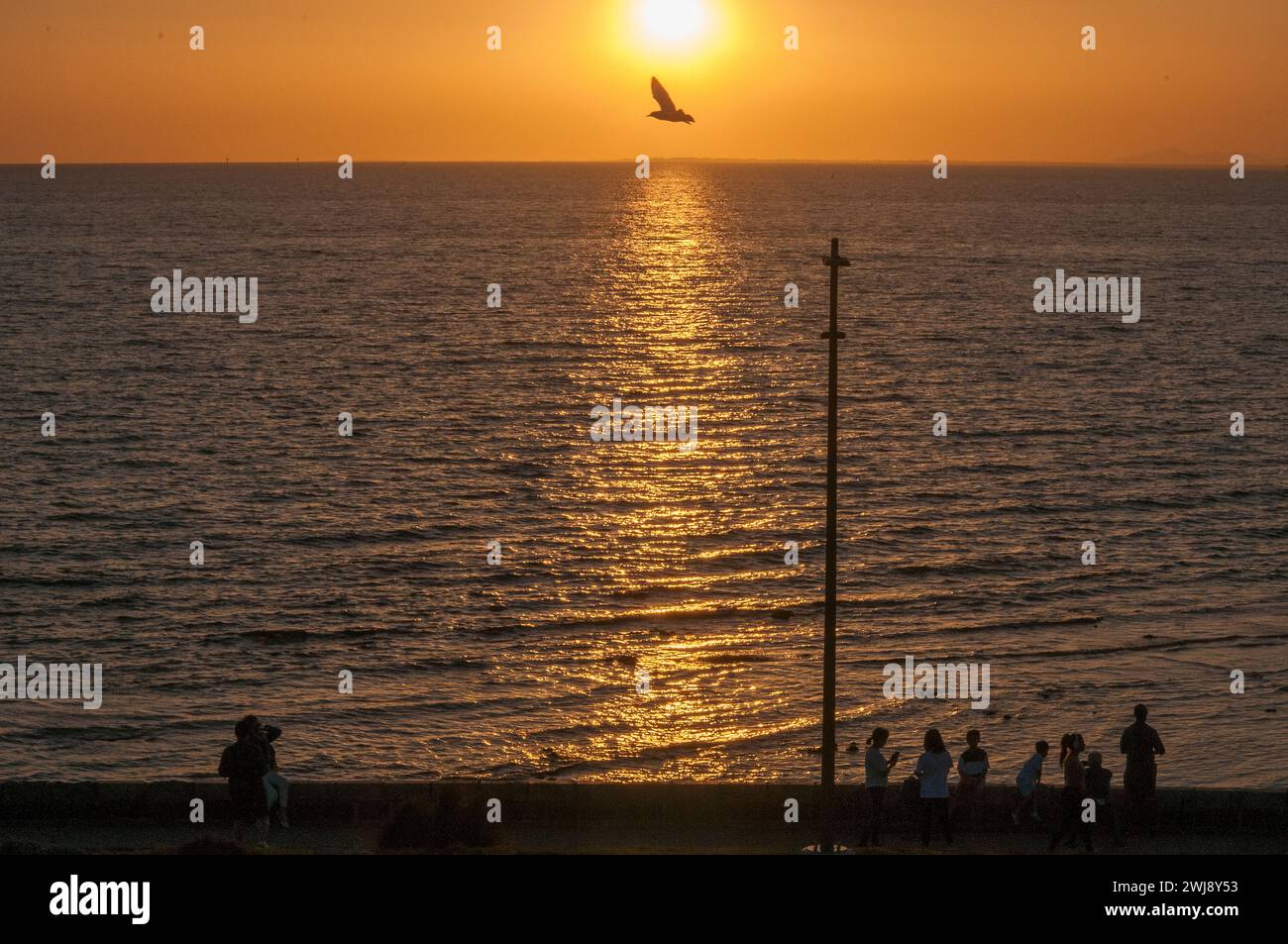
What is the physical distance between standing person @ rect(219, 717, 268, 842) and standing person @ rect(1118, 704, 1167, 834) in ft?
32.2

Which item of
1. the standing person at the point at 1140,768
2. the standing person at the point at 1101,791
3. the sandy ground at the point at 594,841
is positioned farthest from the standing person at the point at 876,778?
the standing person at the point at 1140,768

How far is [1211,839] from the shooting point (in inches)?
717

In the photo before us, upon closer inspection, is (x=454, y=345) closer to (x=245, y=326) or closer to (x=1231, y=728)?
(x=245, y=326)

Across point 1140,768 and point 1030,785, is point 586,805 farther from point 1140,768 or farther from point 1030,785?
point 1140,768

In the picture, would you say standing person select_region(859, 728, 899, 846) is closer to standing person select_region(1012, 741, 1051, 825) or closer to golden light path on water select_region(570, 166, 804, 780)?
standing person select_region(1012, 741, 1051, 825)

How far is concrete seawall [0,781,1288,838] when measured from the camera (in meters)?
18.4

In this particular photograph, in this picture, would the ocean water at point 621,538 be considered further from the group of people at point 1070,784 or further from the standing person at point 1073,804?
the standing person at point 1073,804

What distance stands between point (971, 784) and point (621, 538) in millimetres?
23526

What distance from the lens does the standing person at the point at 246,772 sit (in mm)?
17016

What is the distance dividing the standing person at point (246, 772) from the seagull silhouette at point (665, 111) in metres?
10.2
